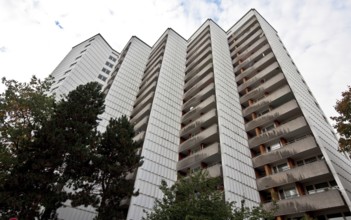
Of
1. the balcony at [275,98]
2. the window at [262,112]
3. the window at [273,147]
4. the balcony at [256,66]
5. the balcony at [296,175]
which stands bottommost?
the balcony at [296,175]

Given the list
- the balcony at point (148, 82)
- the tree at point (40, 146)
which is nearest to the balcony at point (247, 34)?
the balcony at point (148, 82)

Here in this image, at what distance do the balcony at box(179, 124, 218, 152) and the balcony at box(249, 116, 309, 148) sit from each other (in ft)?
14.9

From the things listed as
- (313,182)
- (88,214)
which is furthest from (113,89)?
(313,182)

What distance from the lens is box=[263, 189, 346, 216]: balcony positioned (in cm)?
1772

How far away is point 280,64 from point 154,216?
26.6m

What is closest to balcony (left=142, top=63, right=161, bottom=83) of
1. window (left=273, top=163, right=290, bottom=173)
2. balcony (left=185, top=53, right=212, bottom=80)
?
balcony (left=185, top=53, right=212, bottom=80)

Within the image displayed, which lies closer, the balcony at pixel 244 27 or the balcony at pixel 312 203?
the balcony at pixel 312 203

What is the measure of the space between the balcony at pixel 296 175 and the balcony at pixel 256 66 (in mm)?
17609

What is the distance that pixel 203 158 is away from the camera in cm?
2527

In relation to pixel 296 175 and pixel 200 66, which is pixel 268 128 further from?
pixel 200 66

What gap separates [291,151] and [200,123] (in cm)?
1074

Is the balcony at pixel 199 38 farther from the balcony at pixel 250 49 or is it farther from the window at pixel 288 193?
the window at pixel 288 193

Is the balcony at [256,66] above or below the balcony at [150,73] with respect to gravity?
below

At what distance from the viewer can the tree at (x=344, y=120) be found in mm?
15749
